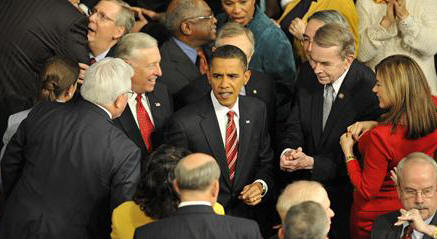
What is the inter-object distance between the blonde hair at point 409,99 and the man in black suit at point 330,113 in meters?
0.58

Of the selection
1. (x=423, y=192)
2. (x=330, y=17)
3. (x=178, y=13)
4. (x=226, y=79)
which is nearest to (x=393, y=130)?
(x=423, y=192)

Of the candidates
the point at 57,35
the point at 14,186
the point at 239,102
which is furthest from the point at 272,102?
the point at 14,186

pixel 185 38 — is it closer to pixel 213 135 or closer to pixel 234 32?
pixel 234 32

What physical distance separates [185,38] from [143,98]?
949mm

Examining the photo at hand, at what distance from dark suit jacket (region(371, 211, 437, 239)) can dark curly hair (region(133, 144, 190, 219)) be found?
1.23 m

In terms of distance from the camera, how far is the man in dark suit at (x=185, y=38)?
6.58 metres

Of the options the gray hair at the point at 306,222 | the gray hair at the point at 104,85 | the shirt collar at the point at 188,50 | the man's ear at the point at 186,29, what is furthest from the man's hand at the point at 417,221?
the man's ear at the point at 186,29

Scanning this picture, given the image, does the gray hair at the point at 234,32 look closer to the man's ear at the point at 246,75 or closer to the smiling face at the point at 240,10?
the man's ear at the point at 246,75

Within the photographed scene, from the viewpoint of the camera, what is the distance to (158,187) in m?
4.58

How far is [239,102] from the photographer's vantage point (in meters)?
5.83

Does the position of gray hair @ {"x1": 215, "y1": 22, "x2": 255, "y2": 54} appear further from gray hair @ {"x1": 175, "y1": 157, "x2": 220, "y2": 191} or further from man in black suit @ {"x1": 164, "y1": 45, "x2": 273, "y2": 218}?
gray hair @ {"x1": 175, "y1": 157, "x2": 220, "y2": 191}

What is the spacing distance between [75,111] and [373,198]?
6.07ft

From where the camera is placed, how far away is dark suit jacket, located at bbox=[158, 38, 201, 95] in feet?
21.4

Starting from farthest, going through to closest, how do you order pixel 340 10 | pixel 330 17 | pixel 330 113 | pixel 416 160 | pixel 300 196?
pixel 340 10 < pixel 330 17 < pixel 330 113 < pixel 416 160 < pixel 300 196
